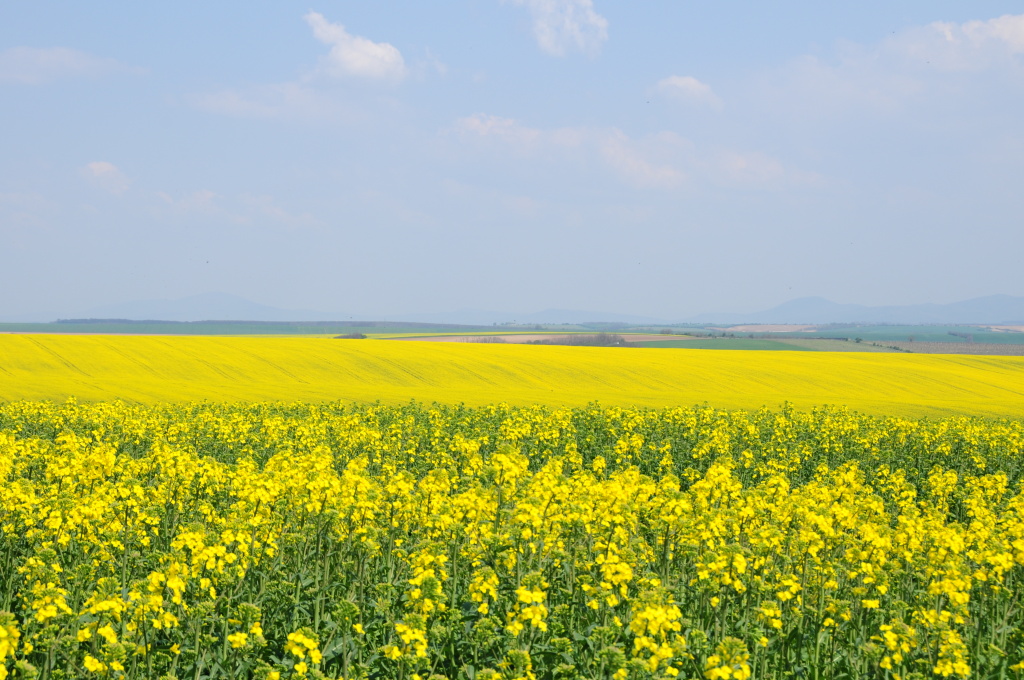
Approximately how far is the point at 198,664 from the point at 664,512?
5.13 metres

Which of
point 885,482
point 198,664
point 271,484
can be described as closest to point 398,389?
point 885,482

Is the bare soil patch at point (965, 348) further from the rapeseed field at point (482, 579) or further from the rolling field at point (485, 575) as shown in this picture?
the rapeseed field at point (482, 579)

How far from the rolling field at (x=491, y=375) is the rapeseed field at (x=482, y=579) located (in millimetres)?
22559

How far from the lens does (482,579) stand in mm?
6891

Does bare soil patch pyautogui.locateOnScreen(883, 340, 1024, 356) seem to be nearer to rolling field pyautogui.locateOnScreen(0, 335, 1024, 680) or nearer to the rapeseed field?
rolling field pyautogui.locateOnScreen(0, 335, 1024, 680)

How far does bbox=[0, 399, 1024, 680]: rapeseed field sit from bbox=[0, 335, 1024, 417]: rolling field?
22.6 meters

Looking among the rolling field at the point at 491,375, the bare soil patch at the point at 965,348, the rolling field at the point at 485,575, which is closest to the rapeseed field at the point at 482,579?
the rolling field at the point at 485,575

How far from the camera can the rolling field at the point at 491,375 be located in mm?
34938

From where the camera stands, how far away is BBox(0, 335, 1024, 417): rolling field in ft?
115

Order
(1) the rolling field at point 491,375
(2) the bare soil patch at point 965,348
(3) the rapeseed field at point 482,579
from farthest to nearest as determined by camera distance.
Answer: (2) the bare soil patch at point 965,348 < (1) the rolling field at point 491,375 < (3) the rapeseed field at point 482,579

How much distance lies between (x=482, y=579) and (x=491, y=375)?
130 feet

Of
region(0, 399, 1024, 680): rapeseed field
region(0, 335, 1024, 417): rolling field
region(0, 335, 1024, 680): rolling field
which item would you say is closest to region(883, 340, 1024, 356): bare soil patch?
region(0, 335, 1024, 417): rolling field

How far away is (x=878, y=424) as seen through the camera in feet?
79.1

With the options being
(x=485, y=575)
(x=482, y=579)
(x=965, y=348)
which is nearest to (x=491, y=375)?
(x=485, y=575)
